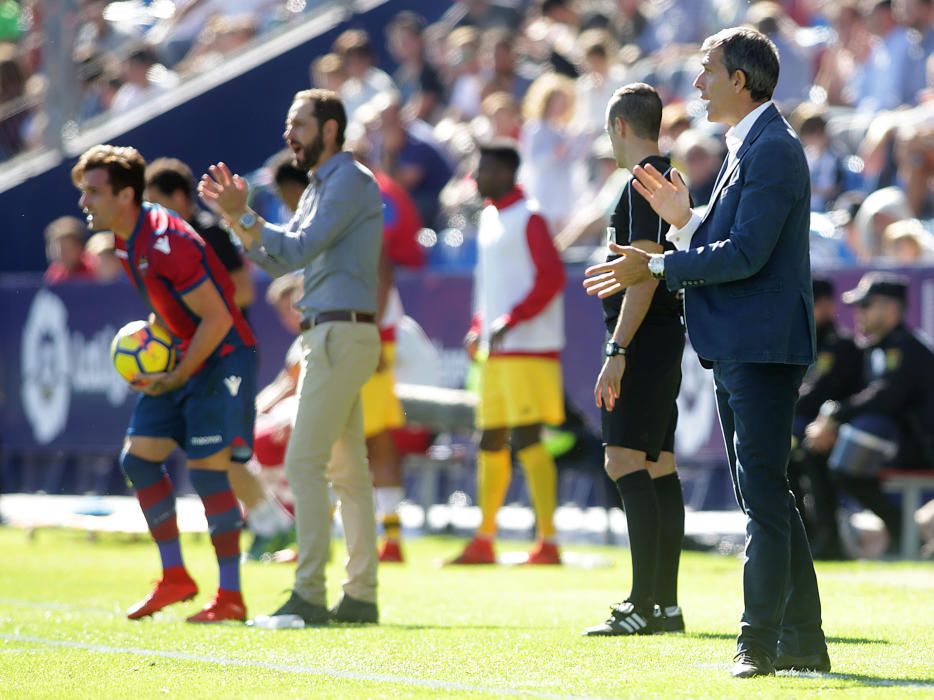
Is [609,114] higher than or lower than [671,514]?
higher

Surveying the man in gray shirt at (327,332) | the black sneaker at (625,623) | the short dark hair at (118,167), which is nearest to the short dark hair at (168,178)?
the short dark hair at (118,167)

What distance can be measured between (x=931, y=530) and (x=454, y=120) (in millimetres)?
8227

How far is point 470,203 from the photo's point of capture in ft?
56.8

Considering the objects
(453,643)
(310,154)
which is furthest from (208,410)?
(453,643)

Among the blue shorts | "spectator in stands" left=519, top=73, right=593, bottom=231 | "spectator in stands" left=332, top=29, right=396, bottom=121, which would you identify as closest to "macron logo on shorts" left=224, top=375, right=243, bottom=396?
the blue shorts

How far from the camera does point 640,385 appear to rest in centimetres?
780

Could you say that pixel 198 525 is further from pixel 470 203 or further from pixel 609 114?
pixel 609 114

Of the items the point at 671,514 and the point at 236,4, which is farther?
the point at 236,4

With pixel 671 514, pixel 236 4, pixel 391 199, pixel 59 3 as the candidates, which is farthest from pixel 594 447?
pixel 236 4

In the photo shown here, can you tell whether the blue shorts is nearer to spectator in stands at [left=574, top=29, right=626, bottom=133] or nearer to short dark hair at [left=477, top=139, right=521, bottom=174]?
short dark hair at [left=477, top=139, right=521, bottom=174]

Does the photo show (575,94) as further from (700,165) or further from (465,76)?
(700,165)

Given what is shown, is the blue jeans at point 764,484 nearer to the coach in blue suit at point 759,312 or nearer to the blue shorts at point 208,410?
the coach in blue suit at point 759,312

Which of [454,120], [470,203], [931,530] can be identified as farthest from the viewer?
[454,120]

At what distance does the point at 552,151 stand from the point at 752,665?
11.2 meters
